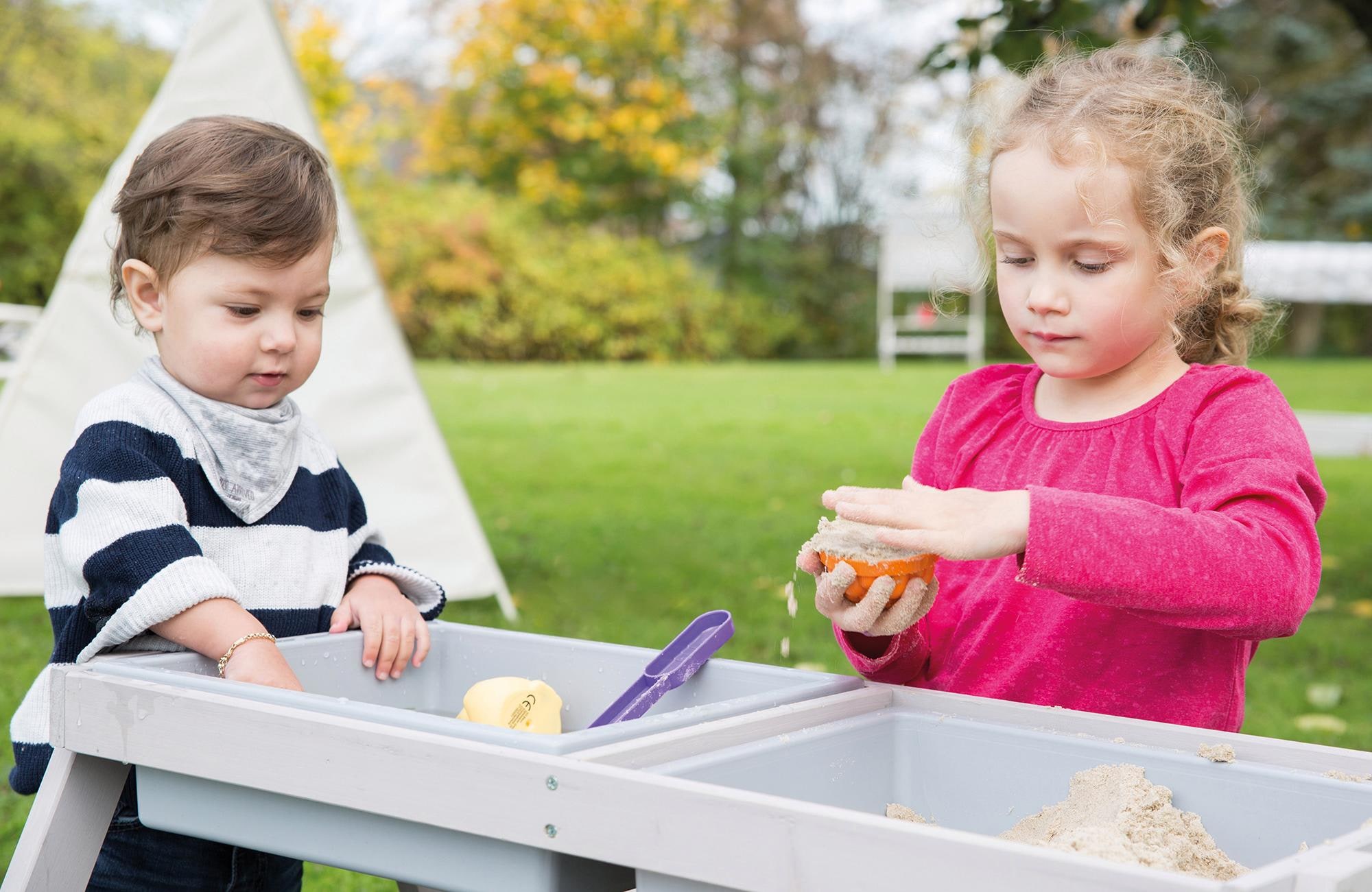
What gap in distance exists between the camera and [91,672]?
1.39 metres

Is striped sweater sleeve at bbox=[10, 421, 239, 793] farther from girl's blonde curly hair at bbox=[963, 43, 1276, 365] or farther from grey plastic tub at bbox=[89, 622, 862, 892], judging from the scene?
girl's blonde curly hair at bbox=[963, 43, 1276, 365]

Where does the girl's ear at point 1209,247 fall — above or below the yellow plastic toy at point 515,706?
above

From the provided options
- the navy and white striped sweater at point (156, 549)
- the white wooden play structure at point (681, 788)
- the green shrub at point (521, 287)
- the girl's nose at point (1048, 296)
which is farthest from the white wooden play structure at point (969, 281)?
the green shrub at point (521, 287)

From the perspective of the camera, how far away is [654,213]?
2009 centimetres

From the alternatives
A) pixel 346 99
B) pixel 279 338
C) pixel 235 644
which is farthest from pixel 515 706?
pixel 346 99

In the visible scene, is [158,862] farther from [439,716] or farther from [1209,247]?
[1209,247]

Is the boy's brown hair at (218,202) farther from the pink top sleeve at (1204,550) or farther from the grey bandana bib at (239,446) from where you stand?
the pink top sleeve at (1204,550)

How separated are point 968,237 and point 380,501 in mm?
2487

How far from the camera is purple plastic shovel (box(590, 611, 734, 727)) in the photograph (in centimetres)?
154

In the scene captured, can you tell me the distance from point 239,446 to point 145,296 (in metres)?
0.23

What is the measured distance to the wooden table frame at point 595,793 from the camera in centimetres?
90

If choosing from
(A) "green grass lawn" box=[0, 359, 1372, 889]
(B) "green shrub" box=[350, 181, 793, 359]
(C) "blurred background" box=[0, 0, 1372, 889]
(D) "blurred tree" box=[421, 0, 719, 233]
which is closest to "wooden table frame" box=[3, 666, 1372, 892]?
(A) "green grass lawn" box=[0, 359, 1372, 889]

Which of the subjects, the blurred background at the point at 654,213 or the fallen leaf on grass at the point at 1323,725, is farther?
the blurred background at the point at 654,213

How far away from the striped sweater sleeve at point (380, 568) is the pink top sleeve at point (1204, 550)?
3.26ft
